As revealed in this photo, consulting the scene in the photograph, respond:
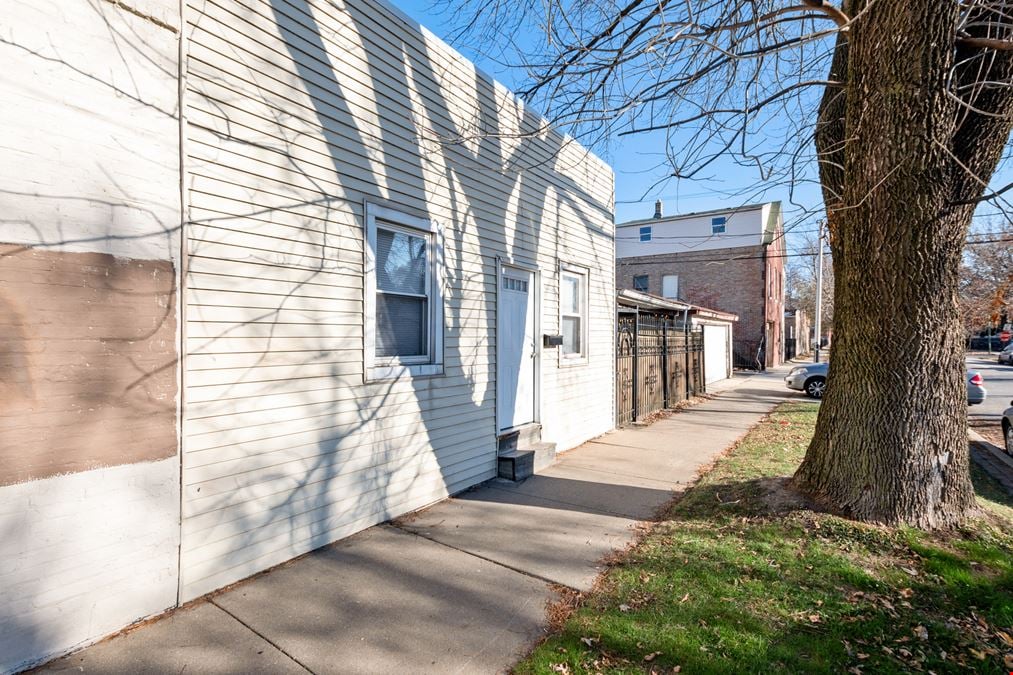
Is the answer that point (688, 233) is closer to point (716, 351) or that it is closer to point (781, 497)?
point (716, 351)

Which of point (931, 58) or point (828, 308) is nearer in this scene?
point (931, 58)

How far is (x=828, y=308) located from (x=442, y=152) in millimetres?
48138

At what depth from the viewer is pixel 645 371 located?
11438 millimetres

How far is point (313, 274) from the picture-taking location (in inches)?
164

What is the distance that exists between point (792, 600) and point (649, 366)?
8.47 m

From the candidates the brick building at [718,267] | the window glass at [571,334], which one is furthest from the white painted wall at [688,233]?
the window glass at [571,334]

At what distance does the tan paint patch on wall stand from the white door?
12.6 ft

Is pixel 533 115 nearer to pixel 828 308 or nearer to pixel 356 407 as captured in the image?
pixel 356 407

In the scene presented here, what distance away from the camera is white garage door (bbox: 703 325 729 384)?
775 inches

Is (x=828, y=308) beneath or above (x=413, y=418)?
above

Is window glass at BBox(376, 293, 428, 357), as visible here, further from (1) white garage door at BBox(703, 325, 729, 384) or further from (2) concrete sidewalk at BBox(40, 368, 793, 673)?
(1) white garage door at BBox(703, 325, 729, 384)

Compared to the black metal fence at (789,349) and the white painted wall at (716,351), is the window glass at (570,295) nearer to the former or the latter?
the white painted wall at (716,351)

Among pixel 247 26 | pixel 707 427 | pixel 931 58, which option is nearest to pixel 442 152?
A: pixel 247 26

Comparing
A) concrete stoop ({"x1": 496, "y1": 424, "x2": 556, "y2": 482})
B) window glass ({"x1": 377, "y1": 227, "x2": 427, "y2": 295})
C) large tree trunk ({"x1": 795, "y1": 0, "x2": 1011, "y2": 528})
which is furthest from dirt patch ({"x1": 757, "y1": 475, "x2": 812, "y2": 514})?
window glass ({"x1": 377, "y1": 227, "x2": 427, "y2": 295})
